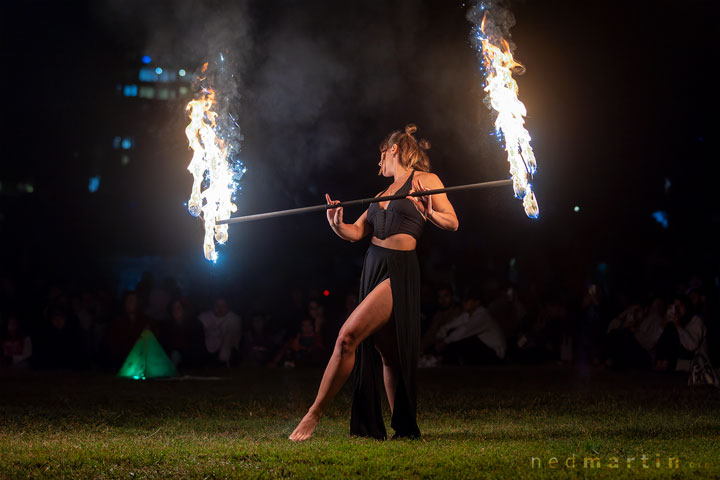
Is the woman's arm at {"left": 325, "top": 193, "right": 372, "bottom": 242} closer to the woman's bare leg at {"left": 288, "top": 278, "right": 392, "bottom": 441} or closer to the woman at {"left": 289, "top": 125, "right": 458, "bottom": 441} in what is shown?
the woman at {"left": 289, "top": 125, "right": 458, "bottom": 441}

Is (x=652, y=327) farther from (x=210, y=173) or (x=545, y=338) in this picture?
(x=210, y=173)

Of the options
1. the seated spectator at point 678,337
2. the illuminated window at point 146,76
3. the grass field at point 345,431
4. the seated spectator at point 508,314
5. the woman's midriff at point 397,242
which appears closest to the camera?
the grass field at point 345,431

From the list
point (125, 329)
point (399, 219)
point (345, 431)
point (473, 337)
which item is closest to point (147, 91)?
point (125, 329)

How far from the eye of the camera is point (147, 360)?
13141mm

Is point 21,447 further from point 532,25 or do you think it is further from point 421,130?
point 532,25

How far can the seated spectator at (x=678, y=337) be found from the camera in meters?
12.8

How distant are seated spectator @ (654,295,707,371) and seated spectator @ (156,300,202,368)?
313 inches

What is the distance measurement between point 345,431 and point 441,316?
955 cm

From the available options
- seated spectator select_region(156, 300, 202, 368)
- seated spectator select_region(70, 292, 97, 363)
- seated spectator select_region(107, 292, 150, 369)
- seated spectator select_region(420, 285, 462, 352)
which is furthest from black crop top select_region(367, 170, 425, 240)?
seated spectator select_region(70, 292, 97, 363)

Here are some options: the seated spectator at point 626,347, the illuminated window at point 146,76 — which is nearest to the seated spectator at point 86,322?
the seated spectator at point 626,347

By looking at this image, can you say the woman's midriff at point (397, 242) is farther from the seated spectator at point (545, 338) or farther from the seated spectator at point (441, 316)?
the seated spectator at point (545, 338)

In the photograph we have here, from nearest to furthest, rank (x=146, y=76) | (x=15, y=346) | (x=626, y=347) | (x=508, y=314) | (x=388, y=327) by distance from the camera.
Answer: (x=388, y=327) < (x=626, y=347) < (x=15, y=346) < (x=508, y=314) < (x=146, y=76)

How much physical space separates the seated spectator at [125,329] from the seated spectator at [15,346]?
1948mm

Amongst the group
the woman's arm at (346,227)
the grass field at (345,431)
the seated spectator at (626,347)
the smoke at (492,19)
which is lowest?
the grass field at (345,431)
